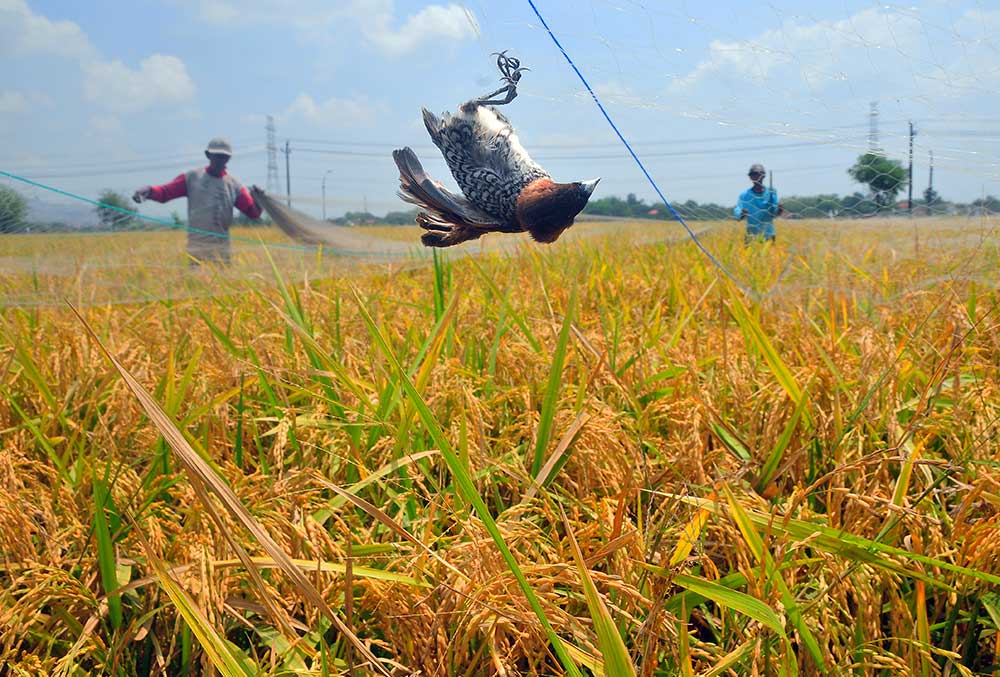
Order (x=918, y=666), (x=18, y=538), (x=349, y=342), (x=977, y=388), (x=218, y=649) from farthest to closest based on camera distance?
(x=349, y=342) → (x=977, y=388) → (x=18, y=538) → (x=918, y=666) → (x=218, y=649)

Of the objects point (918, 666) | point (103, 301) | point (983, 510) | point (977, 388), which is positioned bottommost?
point (918, 666)

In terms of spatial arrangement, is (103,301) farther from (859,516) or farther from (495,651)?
(859,516)

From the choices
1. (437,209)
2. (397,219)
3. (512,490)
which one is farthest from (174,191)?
(512,490)

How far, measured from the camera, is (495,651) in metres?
0.86

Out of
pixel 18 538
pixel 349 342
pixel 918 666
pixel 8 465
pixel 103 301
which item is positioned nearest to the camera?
pixel 918 666

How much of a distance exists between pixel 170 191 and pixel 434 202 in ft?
0.99

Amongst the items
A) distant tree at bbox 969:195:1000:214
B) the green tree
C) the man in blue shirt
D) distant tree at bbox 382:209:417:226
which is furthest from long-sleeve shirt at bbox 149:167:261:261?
distant tree at bbox 969:195:1000:214

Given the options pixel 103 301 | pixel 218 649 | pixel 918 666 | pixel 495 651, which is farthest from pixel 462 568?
pixel 103 301

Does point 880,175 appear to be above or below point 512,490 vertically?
above

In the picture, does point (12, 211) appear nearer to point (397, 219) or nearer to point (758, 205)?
point (397, 219)

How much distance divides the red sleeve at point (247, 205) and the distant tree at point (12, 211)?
1.74 ft

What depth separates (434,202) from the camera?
1.22 feet

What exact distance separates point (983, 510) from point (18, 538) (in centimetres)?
155

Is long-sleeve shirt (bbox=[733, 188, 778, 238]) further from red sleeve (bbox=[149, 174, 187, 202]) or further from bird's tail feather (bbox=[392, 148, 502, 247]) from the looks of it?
red sleeve (bbox=[149, 174, 187, 202])
